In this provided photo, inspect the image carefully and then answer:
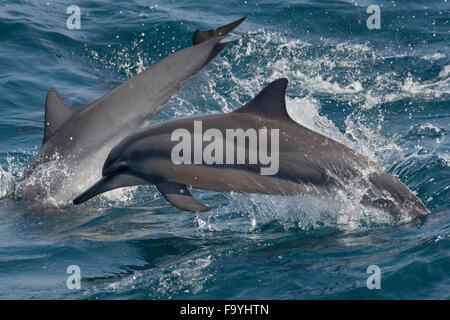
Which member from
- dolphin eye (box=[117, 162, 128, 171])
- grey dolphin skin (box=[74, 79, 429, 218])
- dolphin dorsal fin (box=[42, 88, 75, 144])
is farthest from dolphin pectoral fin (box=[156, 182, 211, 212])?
dolphin dorsal fin (box=[42, 88, 75, 144])

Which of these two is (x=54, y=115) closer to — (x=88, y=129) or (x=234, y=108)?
(x=88, y=129)

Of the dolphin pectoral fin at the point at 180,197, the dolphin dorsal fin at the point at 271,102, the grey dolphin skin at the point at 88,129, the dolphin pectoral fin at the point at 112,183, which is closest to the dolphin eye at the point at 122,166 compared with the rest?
the dolphin pectoral fin at the point at 112,183

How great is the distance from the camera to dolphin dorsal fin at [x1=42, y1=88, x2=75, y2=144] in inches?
353

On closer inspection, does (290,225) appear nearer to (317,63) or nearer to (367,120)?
(367,120)

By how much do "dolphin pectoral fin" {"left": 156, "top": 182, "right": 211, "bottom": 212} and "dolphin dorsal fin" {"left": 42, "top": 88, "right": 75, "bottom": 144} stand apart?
233cm

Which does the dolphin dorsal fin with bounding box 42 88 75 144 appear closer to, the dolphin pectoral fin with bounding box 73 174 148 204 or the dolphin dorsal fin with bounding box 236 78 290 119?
the dolphin pectoral fin with bounding box 73 174 148 204

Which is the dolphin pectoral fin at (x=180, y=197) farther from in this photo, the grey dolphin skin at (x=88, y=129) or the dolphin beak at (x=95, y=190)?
the grey dolphin skin at (x=88, y=129)

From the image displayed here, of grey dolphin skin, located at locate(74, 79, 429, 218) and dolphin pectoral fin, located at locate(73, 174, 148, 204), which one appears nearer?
grey dolphin skin, located at locate(74, 79, 429, 218)

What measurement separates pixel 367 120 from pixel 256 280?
530 cm

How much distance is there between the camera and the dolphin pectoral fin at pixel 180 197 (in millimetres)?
7055

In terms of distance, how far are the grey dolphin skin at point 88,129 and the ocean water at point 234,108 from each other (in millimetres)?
324

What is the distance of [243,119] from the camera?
7082mm

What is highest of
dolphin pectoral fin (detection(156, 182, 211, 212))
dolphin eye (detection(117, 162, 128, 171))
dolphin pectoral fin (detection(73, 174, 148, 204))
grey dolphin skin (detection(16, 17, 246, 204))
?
grey dolphin skin (detection(16, 17, 246, 204))
